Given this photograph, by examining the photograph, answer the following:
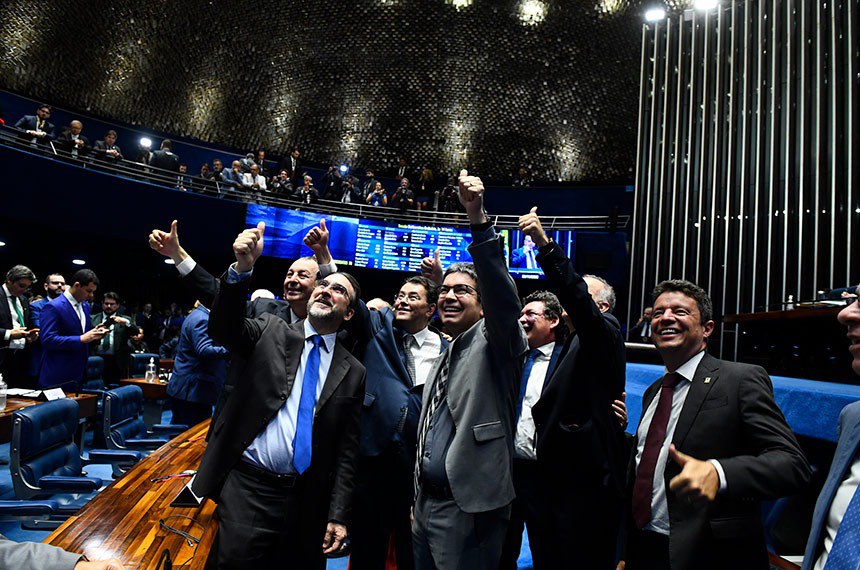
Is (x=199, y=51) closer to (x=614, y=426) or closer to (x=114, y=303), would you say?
(x=114, y=303)

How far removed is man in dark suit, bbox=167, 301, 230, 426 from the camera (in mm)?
3920

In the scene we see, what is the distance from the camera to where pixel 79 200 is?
9531mm

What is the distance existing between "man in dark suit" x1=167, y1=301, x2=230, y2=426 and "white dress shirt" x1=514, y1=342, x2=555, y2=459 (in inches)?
87.1

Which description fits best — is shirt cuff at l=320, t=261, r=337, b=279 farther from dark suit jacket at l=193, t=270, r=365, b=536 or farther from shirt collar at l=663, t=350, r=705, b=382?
Answer: shirt collar at l=663, t=350, r=705, b=382

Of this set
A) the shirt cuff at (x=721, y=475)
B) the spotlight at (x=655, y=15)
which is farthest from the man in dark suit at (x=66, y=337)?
the spotlight at (x=655, y=15)

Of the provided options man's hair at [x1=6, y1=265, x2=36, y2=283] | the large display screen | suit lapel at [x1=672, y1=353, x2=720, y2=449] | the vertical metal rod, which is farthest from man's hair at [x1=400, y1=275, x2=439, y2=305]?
the large display screen

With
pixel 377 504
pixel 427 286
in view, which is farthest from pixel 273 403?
pixel 427 286

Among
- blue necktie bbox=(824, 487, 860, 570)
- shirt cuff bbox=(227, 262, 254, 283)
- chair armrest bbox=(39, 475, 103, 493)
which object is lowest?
chair armrest bbox=(39, 475, 103, 493)

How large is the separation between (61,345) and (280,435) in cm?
322

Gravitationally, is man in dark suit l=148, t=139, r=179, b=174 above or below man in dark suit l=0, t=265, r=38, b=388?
above

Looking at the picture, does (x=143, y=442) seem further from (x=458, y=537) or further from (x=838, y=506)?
(x=838, y=506)

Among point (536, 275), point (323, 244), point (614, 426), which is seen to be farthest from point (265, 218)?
point (614, 426)

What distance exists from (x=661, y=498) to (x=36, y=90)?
589 inches

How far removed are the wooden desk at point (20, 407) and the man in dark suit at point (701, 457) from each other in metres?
2.79
